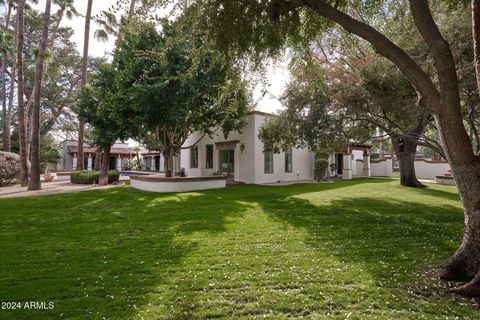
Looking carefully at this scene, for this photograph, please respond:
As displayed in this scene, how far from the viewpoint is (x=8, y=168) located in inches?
716

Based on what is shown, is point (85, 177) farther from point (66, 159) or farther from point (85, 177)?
point (66, 159)

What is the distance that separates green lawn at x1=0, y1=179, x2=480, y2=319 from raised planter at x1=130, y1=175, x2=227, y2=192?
5.62 m

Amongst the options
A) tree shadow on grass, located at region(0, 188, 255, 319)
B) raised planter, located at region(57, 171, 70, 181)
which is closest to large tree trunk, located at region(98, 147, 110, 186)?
raised planter, located at region(57, 171, 70, 181)

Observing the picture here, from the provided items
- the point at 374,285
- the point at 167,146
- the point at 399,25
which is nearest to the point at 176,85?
the point at 167,146

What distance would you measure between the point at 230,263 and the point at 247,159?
48.7 feet

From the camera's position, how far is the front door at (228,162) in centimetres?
2106

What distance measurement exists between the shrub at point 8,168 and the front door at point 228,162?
43.1 feet

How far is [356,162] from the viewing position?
2983 cm

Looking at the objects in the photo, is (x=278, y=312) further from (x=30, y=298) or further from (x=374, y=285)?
(x=30, y=298)

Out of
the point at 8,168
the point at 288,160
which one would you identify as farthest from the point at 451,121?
the point at 8,168

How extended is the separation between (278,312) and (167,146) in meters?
14.5

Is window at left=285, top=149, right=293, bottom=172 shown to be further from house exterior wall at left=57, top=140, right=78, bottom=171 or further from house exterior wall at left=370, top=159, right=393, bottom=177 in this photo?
house exterior wall at left=57, top=140, right=78, bottom=171

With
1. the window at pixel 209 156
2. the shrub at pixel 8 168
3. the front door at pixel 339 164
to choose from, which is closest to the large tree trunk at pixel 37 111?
the shrub at pixel 8 168

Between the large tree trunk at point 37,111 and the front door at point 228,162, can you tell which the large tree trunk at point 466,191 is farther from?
the large tree trunk at point 37,111
